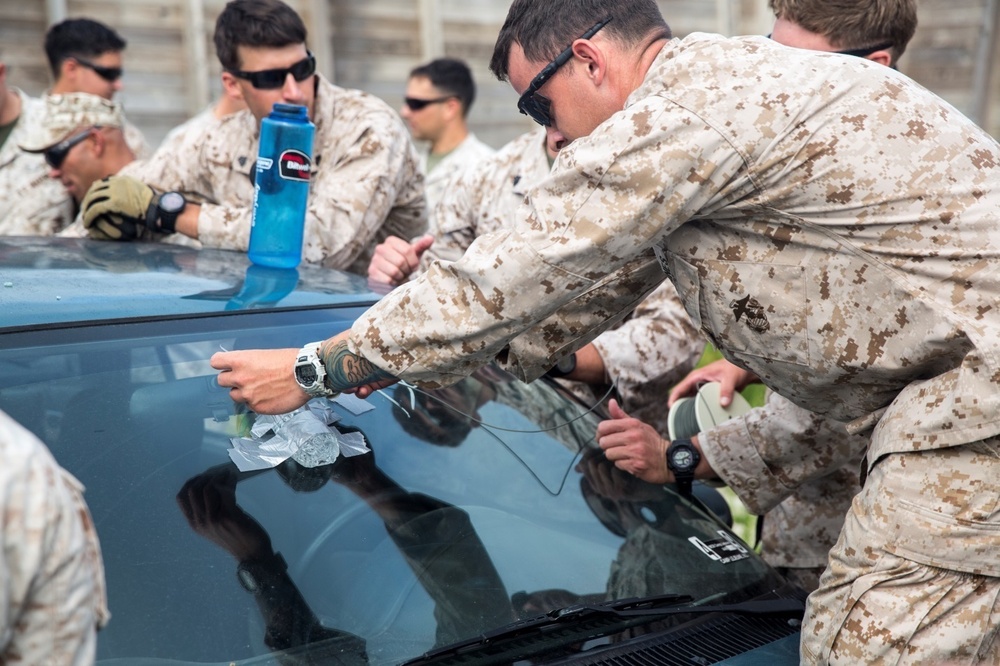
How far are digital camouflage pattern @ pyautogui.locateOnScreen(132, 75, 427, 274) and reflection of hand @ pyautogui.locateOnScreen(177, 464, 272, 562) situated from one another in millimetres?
1432

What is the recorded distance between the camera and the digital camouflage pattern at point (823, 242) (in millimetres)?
1599

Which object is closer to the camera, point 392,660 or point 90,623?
point 90,623

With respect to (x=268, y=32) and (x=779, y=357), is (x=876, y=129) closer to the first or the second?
(x=779, y=357)

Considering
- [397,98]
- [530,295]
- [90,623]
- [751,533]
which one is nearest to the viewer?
[90,623]

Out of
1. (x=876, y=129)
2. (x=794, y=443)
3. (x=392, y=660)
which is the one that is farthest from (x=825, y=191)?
(x=392, y=660)

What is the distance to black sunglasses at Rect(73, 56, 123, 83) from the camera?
201 inches

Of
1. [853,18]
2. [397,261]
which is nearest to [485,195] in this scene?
[397,261]

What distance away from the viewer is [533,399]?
2.36 meters

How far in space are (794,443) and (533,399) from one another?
0.58 metres

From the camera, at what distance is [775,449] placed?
2.30 m

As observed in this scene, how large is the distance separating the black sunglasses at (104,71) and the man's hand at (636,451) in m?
3.90

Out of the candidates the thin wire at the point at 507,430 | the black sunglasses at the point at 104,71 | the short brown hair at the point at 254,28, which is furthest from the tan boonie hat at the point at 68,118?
the thin wire at the point at 507,430

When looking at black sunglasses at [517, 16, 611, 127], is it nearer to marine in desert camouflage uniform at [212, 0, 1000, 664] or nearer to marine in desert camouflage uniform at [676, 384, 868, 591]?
marine in desert camouflage uniform at [212, 0, 1000, 664]

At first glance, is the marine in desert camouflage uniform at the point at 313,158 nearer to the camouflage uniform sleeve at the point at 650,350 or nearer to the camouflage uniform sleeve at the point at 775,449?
the camouflage uniform sleeve at the point at 650,350
